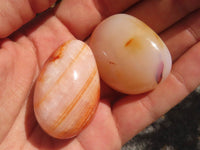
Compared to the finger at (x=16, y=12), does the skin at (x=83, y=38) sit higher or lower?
lower

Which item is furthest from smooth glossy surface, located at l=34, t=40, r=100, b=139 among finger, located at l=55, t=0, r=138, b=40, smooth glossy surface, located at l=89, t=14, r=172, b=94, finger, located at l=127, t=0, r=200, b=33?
finger, located at l=127, t=0, r=200, b=33

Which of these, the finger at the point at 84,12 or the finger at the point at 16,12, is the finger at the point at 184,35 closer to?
the finger at the point at 84,12

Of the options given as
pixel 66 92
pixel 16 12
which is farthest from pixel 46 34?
pixel 66 92

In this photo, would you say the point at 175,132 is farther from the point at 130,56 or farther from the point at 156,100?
the point at 130,56

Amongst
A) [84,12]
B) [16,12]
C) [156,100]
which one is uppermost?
[16,12]

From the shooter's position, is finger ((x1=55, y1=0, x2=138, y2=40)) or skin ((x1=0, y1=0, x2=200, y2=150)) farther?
finger ((x1=55, y1=0, x2=138, y2=40))

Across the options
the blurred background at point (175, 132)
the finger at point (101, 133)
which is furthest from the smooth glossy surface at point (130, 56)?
the blurred background at point (175, 132)

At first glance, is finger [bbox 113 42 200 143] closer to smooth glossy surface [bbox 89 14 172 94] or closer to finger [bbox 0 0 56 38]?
smooth glossy surface [bbox 89 14 172 94]
